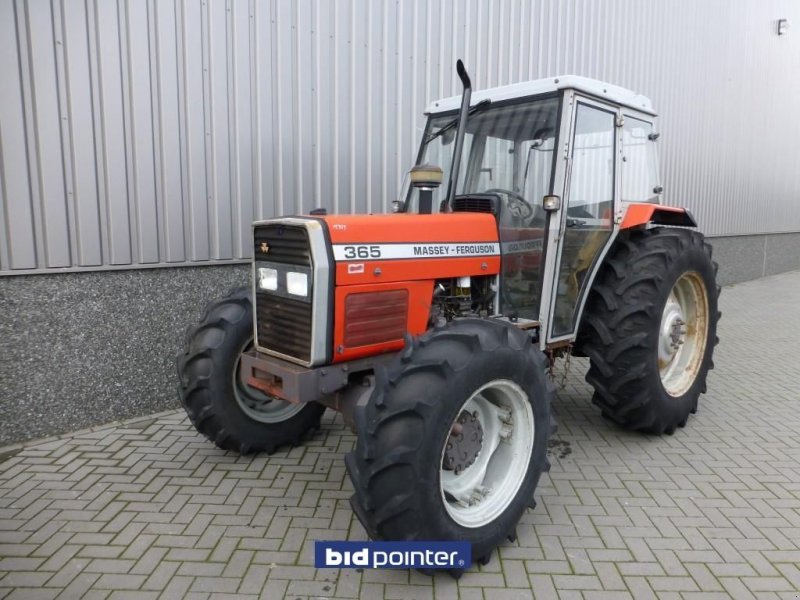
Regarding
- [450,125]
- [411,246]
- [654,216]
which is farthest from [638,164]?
[411,246]

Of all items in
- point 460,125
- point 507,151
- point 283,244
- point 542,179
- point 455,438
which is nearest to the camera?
point 455,438

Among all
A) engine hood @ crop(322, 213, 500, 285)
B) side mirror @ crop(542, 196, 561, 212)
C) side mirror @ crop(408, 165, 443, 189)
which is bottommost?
engine hood @ crop(322, 213, 500, 285)

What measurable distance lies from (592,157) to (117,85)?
332 cm

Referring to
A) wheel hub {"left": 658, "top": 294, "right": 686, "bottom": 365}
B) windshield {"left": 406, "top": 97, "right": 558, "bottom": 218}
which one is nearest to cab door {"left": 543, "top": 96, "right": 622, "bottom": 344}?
windshield {"left": 406, "top": 97, "right": 558, "bottom": 218}

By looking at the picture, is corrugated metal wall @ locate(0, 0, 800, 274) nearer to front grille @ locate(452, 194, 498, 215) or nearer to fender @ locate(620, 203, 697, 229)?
front grille @ locate(452, 194, 498, 215)

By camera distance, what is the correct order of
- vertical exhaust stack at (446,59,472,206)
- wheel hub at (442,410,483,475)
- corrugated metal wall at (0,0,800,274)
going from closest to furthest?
wheel hub at (442,410,483,475) < vertical exhaust stack at (446,59,472,206) < corrugated metal wall at (0,0,800,274)

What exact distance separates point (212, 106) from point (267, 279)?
90.6 inches

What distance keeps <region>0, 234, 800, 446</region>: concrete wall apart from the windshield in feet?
6.92

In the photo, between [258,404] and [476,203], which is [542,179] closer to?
[476,203]

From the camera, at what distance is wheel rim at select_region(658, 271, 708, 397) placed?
Answer: 4.18m

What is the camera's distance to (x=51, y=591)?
2.44 m

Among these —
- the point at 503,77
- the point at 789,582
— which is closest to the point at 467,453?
the point at 789,582

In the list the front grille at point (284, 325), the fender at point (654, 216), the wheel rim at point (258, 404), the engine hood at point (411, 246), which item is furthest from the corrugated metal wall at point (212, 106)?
the fender at point (654, 216)

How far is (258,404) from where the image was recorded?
365 centimetres
